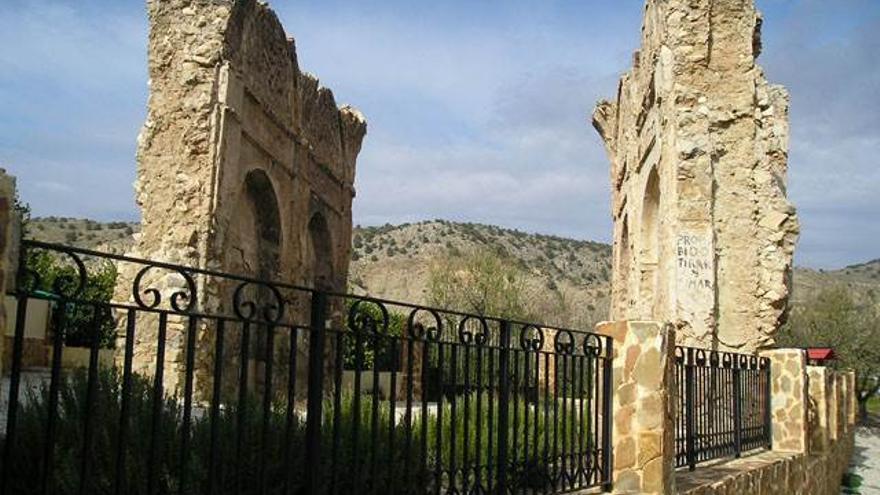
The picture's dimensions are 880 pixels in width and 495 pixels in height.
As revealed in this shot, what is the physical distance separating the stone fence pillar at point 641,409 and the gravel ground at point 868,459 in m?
11.0

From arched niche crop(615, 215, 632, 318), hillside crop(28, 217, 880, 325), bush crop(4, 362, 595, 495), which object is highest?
hillside crop(28, 217, 880, 325)

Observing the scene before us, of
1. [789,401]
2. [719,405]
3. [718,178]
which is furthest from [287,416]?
[718,178]

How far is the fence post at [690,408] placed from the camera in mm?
7199

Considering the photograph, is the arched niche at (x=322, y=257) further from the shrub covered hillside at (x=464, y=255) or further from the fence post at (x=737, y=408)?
the shrub covered hillside at (x=464, y=255)

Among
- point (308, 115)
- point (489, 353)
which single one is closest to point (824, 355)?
point (308, 115)

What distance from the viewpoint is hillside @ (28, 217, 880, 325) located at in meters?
50.5

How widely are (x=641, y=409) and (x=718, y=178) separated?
25.6 ft

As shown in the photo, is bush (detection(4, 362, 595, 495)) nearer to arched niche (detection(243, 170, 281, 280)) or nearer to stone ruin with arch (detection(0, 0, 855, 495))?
stone ruin with arch (detection(0, 0, 855, 495))

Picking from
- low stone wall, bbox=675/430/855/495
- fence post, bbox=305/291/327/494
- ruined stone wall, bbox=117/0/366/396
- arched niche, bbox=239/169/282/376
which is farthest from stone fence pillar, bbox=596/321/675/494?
arched niche, bbox=239/169/282/376

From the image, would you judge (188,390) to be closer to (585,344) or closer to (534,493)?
(534,493)

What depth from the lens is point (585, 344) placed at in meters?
5.55

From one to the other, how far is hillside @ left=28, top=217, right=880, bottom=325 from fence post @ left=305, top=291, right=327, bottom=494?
128ft

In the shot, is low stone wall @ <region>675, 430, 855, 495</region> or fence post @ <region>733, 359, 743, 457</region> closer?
low stone wall @ <region>675, 430, 855, 495</region>

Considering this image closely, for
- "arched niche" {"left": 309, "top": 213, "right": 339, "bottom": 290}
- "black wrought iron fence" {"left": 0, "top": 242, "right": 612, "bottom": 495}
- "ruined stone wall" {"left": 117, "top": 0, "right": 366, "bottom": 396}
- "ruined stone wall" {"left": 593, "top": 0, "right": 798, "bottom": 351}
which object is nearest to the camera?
"black wrought iron fence" {"left": 0, "top": 242, "right": 612, "bottom": 495}
